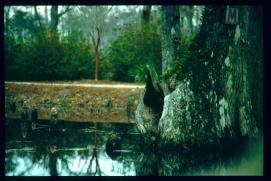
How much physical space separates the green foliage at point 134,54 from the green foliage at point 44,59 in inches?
61.7

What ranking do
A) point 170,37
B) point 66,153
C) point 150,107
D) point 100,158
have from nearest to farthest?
point 100,158 → point 66,153 → point 150,107 → point 170,37

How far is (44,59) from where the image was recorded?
23531 mm

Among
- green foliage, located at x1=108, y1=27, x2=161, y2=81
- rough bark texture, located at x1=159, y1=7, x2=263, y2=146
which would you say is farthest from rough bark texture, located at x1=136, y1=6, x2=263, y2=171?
green foliage, located at x1=108, y1=27, x2=161, y2=81

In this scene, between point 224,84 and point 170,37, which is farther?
point 170,37

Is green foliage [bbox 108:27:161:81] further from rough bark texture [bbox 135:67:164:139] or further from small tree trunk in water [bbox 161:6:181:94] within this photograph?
rough bark texture [bbox 135:67:164:139]

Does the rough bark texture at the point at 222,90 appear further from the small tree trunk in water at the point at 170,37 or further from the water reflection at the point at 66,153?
the small tree trunk in water at the point at 170,37

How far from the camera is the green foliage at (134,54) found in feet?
74.7

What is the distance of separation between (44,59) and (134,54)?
13.5 ft

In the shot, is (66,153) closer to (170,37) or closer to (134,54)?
(170,37)

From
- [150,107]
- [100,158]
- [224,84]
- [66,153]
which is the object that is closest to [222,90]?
[224,84]

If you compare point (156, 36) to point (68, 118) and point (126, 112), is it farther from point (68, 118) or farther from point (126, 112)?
point (68, 118)

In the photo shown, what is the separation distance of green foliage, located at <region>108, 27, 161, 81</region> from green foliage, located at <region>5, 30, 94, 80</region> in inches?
61.7
